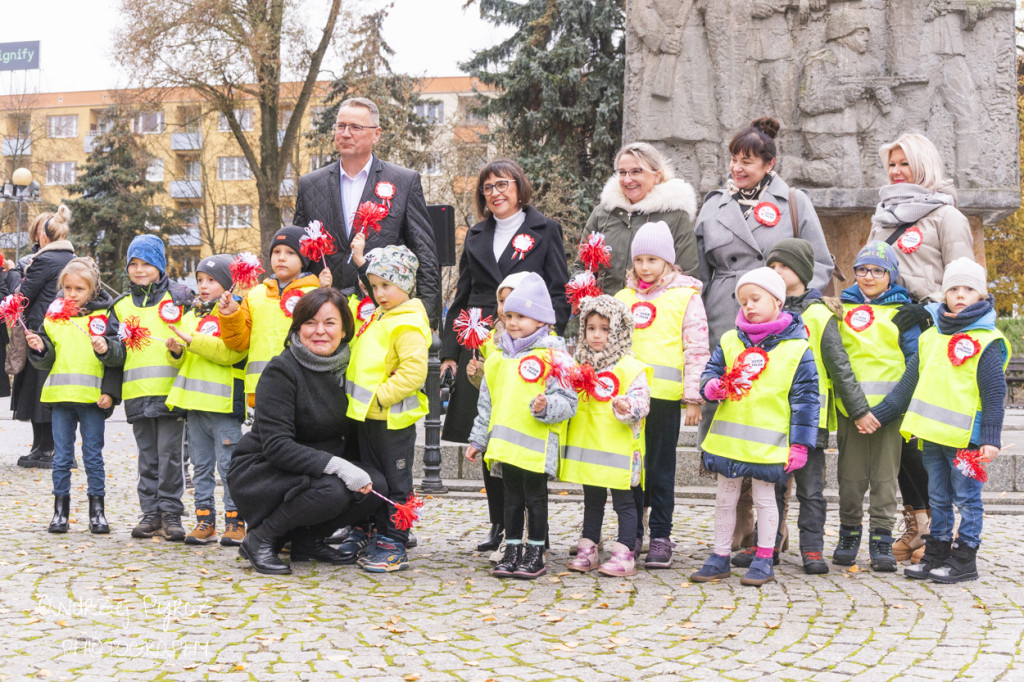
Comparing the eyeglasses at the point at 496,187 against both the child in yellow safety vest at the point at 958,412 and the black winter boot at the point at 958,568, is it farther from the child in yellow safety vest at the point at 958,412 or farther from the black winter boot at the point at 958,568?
the black winter boot at the point at 958,568

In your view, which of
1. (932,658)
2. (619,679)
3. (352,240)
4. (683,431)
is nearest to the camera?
(619,679)

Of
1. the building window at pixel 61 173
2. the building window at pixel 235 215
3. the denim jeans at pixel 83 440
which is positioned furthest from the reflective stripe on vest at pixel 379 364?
the building window at pixel 61 173

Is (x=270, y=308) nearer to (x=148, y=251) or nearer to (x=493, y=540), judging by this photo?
(x=148, y=251)

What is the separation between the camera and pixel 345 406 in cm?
541

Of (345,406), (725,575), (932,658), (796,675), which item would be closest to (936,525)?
(725,575)

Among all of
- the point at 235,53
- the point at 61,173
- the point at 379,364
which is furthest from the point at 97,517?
the point at 61,173

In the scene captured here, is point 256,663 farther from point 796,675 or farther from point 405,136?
point 405,136

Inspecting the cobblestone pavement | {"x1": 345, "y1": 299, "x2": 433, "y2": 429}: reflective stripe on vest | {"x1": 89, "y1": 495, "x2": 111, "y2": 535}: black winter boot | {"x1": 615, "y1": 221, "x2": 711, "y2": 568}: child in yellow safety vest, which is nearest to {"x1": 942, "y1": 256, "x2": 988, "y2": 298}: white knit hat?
{"x1": 615, "y1": 221, "x2": 711, "y2": 568}: child in yellow safety vest

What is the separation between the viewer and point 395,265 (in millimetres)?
5363

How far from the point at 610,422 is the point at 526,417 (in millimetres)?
415

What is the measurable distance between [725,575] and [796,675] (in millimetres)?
1429

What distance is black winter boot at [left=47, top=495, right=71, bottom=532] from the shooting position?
249 inches

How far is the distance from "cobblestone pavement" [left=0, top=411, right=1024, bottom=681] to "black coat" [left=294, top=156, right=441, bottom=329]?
1.50m

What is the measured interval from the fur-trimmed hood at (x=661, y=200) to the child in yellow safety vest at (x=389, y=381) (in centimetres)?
120
